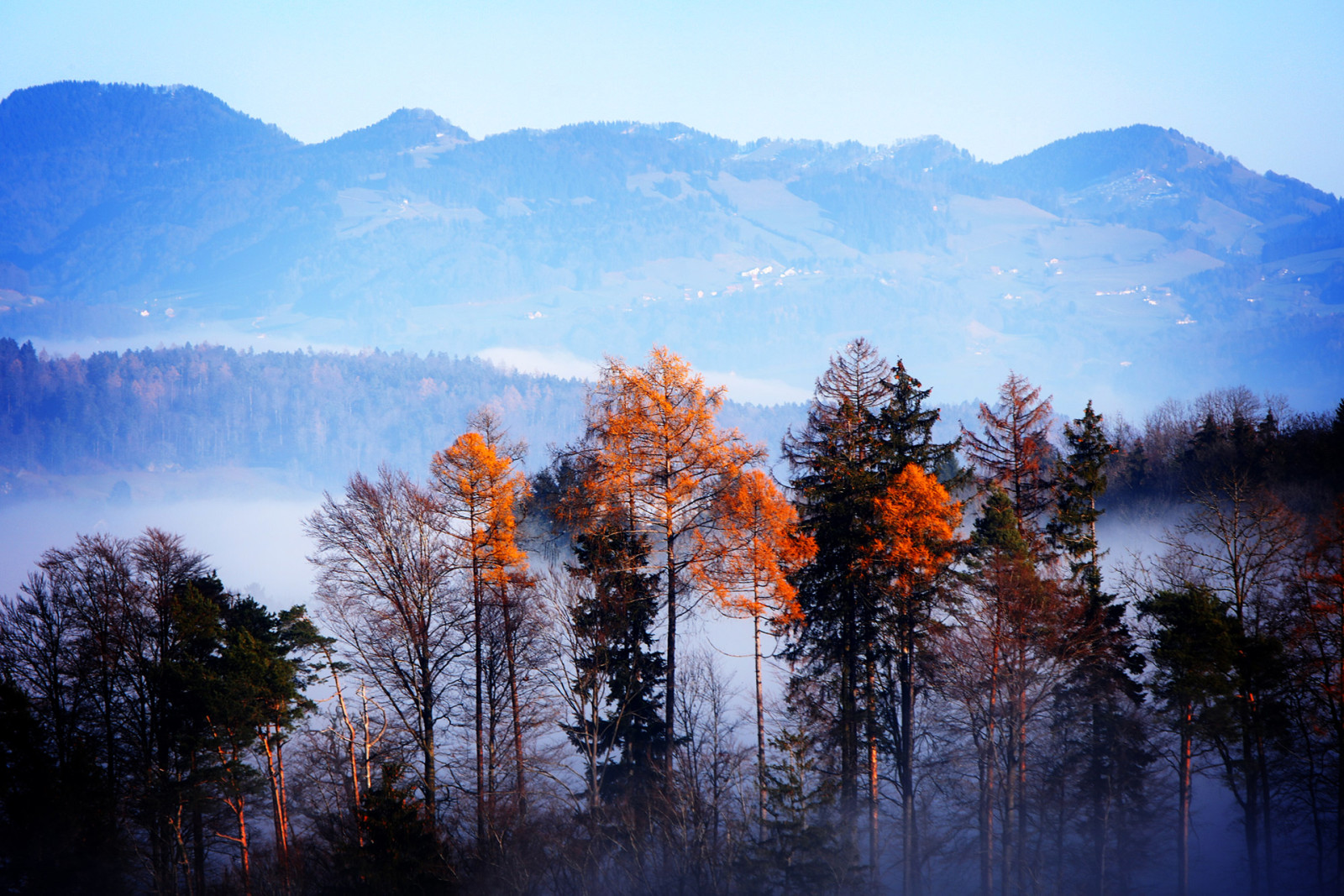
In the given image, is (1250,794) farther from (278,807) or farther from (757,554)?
(278,807)

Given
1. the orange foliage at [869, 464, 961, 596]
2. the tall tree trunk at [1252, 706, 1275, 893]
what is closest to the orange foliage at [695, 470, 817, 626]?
the orange foliage at [869, 464, 961, 596]

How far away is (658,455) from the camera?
23.9 m

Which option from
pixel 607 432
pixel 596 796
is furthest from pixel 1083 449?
pixel 596 796

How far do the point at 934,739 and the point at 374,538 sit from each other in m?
19.5

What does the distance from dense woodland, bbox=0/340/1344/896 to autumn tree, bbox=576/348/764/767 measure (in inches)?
3.7

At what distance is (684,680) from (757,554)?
274 inches

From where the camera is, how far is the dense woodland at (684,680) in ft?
77.6

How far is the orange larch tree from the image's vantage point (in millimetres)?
23438

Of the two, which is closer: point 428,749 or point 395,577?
point 428,749

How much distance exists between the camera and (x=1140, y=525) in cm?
5822

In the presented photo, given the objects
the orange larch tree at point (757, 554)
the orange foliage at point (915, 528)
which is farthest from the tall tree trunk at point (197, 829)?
the orange foliage at point (915, 528)

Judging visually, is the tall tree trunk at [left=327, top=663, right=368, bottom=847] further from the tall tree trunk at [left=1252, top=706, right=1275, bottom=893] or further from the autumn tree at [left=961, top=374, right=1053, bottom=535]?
the tall tree trunk at [left=1252, top=706, right=1275, bottom=893]

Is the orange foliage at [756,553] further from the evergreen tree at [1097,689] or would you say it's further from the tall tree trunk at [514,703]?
the evergreen tree at [1097,689]

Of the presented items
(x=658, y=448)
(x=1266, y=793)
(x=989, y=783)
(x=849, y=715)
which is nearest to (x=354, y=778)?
(x=658, y=448)
